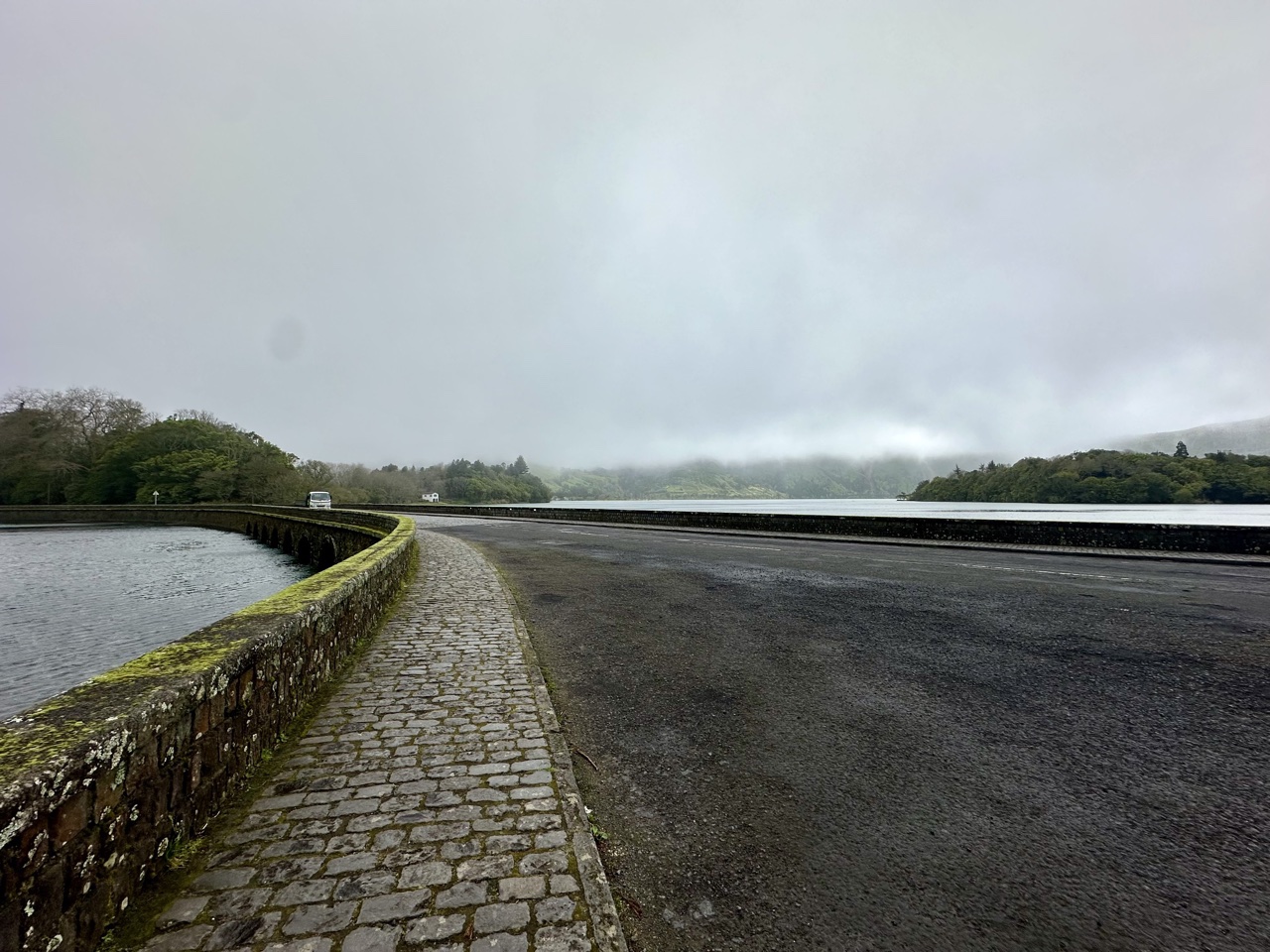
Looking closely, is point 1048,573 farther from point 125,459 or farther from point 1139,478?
point 1139,478

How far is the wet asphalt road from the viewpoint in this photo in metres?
2.11

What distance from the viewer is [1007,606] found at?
7.27 metres

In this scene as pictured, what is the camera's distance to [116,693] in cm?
224

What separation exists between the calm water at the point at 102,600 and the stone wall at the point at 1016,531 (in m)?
17.8

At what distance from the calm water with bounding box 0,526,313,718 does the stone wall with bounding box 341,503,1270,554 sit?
17788 mm

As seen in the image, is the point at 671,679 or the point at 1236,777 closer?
the point at 1236,777

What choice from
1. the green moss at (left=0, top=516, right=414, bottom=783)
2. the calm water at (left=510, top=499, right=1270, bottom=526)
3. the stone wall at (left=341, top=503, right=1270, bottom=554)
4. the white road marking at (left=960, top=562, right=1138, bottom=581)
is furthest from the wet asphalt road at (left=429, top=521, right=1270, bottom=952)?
the calm water at (left=510, top=499, right=1270, bottom=526)

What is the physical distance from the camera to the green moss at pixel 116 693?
1729mm

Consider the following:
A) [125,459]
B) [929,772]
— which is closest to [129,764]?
[929,772]

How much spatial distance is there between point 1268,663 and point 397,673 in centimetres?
752

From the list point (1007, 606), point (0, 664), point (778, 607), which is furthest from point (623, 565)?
point (0, 664)

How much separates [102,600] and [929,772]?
22.6 metres

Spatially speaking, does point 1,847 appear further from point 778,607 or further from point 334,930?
point 778,607

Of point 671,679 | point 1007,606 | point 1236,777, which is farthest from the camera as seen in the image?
point 1007,606
